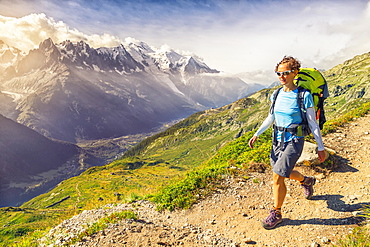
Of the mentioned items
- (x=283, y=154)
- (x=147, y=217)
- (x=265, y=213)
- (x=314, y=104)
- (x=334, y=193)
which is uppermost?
(x=314, y=104)

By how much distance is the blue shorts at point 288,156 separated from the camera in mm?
6805

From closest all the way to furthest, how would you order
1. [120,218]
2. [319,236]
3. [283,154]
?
[319,236], [283,154], [120,218]

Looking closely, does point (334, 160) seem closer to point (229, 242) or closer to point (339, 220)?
point (339, 220)

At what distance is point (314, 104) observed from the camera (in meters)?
6.80

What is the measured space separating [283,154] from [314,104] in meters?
1.99

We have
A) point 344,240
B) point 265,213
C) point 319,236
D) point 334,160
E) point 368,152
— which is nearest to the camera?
point 344,240

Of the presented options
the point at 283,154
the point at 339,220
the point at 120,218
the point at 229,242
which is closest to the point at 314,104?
the point at 283,154

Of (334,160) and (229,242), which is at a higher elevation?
(334,160)

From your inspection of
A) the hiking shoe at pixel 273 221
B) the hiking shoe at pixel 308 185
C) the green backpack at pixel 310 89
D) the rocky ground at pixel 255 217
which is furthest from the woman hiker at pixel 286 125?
the hiking shoe at pixel 308 185

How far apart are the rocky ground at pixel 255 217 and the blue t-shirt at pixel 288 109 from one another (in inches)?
128

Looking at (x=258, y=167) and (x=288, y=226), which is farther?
(x=258, y=167)

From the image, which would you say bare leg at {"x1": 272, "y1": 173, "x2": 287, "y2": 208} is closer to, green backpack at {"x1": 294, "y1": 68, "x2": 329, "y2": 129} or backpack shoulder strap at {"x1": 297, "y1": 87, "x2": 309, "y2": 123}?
backpack shoulder strap at {"x1": 297, "y1": 87, "x2": 309, "y2": 123}

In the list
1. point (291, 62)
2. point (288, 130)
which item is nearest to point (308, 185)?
point (288, 130)

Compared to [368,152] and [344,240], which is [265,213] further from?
[368,152]
